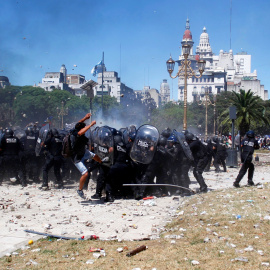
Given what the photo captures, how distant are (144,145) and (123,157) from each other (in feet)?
1.90

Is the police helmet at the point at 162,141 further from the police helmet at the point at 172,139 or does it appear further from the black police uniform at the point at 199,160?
the black police uniform at the point at 199,160

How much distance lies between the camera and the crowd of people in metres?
9.61

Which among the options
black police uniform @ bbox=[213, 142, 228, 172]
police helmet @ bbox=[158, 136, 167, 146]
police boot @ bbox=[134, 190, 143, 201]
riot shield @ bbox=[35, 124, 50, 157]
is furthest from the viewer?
black police uniform @ bbox=[213, 142, 228, 172]

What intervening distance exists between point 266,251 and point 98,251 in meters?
2.20

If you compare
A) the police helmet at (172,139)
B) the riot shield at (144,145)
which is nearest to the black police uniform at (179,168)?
the police helmet at (172,139)

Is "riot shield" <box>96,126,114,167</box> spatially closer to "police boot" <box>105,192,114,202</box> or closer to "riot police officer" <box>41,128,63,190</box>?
"police boot" <box>105,192,114,202</box>

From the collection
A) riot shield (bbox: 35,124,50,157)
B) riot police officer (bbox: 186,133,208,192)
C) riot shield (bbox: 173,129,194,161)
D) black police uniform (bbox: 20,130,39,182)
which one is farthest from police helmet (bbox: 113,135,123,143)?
black police uniform (bbox: 20,130,39,182)

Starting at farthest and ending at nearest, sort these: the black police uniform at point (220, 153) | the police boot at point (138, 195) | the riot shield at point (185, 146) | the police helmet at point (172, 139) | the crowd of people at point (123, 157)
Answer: the black police uniform at point (220, 153) → the police helmet at point (172, 139) → the riot shield at point (185, 146) → the police boot at point (138, 195) → the crowd of people at point (123, 157)

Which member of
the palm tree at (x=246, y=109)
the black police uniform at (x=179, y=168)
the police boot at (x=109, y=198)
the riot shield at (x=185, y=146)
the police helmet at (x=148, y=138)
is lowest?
the police boot at (x=109, y=198)

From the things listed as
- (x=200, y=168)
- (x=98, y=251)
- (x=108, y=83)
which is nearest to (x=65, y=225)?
(x=98, y=251)

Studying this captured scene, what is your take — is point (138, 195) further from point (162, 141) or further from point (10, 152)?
point (10, 152)

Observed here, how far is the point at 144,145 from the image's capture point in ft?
32.4

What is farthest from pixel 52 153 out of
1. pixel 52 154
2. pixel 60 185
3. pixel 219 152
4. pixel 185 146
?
pixel 219 152

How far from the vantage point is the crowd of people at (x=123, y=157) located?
9.61m
